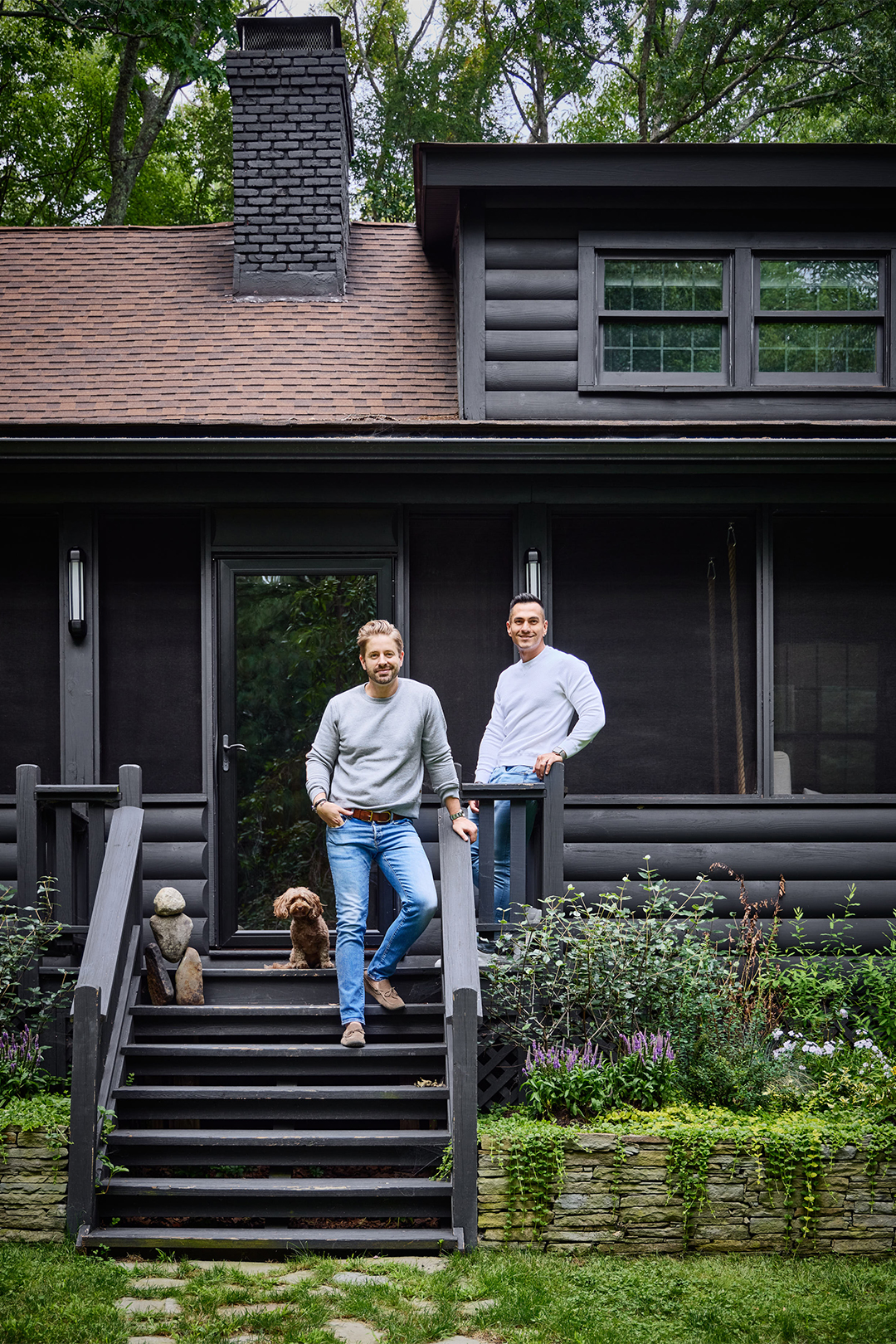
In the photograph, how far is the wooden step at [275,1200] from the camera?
14.4ft

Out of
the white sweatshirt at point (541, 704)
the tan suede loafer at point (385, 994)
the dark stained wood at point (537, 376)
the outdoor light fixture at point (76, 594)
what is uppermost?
the dark stained wood at point (537, 376)

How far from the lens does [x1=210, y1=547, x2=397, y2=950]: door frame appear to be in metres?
6.42

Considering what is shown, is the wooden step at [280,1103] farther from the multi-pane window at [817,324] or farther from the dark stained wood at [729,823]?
the multi-pane window at [817,324]

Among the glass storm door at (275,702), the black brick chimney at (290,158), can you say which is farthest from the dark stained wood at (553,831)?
the black brick chimney at (290,158)

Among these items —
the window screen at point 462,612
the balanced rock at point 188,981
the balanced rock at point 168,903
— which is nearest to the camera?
the balanced rock at point 188,981

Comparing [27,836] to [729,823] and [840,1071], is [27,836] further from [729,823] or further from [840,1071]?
[840,1071]

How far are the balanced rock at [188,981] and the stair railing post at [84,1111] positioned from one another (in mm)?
912

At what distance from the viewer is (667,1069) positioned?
4773mm

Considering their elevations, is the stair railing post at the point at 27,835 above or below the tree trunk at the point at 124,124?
below

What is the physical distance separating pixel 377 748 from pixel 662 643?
2394mm

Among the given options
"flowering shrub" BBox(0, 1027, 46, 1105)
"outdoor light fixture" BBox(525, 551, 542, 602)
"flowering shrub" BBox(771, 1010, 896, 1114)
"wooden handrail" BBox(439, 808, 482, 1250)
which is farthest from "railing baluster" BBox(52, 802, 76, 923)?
"flowering shrub" BBox(771, 1010, 896, 1114)

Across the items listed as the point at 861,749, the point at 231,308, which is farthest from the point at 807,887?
the point at 231,308

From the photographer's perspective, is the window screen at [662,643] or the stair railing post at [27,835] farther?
the window screen at [662,643]

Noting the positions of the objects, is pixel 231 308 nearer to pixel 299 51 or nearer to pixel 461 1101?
pixel 299 51
